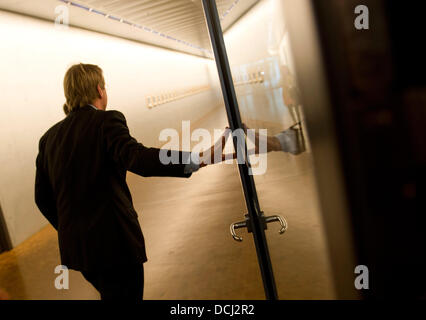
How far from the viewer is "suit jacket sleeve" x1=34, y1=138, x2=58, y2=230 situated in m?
1.62

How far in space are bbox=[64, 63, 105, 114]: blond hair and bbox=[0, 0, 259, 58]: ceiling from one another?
3.57 ft

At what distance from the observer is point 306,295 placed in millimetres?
1771

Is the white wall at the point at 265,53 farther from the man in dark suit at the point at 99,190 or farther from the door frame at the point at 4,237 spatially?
the door frame at the point at 4,237

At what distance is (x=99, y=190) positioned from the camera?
1.46 m

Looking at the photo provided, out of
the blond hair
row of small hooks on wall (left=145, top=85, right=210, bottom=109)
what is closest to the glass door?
the blond hair

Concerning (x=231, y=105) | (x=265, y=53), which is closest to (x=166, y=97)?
(x=265, y=53)

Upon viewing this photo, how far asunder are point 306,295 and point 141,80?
8262mm

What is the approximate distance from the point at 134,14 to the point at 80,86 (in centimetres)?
612

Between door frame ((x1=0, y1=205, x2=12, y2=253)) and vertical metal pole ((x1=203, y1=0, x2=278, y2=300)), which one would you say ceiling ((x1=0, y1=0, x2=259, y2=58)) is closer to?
vertical metal pole ((x1=203, y1=0, x2=278, y2=300))

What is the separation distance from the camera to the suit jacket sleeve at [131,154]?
1.36 metres

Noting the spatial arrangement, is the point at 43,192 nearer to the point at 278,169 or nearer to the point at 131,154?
the point at 131,154
